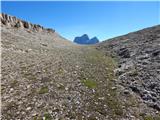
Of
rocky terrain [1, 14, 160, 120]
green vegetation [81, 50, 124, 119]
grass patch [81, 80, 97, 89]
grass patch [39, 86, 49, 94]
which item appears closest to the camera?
rocky terrain [1, 14, 160, 120]

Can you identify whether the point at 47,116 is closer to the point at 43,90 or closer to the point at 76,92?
the point at 43,90

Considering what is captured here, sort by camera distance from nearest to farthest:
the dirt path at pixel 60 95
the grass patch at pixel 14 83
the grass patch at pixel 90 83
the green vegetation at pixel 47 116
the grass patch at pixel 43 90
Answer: the green vegetation at pixel 47 116 → the dirt path at pixel 60 95 → the grass patch at pixel 43 90 → the grass patch at pixel 14 83 → the grass patch at pixel 90 83

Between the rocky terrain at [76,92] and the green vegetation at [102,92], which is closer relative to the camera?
the rocky terrain at [76,92]

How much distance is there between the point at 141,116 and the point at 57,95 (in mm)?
7808

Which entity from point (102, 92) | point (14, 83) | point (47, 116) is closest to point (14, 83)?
point (14, 83)

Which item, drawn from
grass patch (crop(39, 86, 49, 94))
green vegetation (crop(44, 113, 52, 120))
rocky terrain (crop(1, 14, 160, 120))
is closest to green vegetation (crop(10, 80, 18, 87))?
rocky terrain (crop(1, 14, 160, 120))

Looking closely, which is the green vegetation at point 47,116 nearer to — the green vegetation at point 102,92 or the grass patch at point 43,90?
the green vegetation at point 102,92

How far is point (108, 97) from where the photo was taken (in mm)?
20750

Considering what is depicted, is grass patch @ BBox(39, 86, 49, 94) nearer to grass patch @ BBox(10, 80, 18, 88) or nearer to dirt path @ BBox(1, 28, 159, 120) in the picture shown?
dirt path @ BBox(1, 28, 159, 120)

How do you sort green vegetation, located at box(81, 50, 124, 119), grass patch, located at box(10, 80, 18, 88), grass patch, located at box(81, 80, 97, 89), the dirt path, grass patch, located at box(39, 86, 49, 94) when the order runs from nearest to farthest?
the dirt path, green vegetation, located at box(81, 50, 124, 119), grass patch, located at box(39, 86, 49, 94), grass patch, located at box(10, 80, 18, 88), grass patch, located at box(81, 80, 97, 89)

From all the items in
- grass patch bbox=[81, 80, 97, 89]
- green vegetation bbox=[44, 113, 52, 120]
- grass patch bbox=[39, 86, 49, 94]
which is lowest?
green vegetation bbox=[44, 113, 52, 120]

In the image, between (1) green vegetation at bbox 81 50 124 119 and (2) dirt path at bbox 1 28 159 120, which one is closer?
(2) dirt path at bbox 1 28 159 120

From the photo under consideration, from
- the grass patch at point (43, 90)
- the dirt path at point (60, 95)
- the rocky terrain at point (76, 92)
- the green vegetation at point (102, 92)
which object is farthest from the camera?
the grass patch at point (43, 90)

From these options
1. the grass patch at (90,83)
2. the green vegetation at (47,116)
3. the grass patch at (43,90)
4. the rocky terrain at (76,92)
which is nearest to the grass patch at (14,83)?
the rocky terrain at (76,92)
